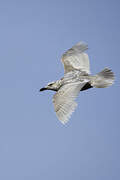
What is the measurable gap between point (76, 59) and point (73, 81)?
2.90 m

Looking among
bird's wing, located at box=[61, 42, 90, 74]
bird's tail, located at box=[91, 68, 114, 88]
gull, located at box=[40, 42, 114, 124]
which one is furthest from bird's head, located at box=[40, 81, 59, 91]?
bird's wing, located at box=[61, 42, 90, 74]

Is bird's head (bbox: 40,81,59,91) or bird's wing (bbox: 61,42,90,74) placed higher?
bird's wing (bbox: 61,42,90,74)

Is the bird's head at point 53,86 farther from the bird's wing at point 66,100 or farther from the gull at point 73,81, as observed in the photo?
the bird's wing at point 66,100

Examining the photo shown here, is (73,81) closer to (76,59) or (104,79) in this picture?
(104,79)

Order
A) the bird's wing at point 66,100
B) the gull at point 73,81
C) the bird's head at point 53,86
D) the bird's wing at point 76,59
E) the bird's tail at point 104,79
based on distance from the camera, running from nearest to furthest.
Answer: the bird's wing at point 66,100
the gull at point 73,81
the bird's tail at point 104,79
the bird's head at point 53,86
the bird's wing at point 76,59

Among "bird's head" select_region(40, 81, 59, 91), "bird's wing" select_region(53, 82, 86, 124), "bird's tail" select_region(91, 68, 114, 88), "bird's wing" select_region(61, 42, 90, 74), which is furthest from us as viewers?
"bird's wing" select_region(61, 42, 90, 74)

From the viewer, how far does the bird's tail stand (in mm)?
19062

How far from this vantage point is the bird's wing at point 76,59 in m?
21.1

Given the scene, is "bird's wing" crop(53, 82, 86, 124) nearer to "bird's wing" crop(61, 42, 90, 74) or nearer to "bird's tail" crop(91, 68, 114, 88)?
"bird's tail" crop(91, 68, 114, 88)

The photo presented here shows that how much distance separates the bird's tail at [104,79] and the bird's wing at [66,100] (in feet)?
2.23


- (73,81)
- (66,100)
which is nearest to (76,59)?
(73,81)

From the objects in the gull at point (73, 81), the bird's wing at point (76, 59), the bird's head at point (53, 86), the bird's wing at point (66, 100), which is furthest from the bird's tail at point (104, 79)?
the bird's wing at point (76, 59)

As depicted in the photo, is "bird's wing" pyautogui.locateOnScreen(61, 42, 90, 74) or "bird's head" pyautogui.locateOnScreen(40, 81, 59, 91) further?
"bird's wing" pyautogui.locateOnScreen(61, 42, 90, 74)

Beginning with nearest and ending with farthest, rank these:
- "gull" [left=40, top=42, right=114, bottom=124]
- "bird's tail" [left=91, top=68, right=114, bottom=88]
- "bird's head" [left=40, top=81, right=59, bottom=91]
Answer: "gull" [left=40, top=42, right=114, bottom=124]
"bird's tail" [left=91, top=68, right=114, bottom=88]
"bird's head" [left=40, top=81, right=59, bottom=91]
